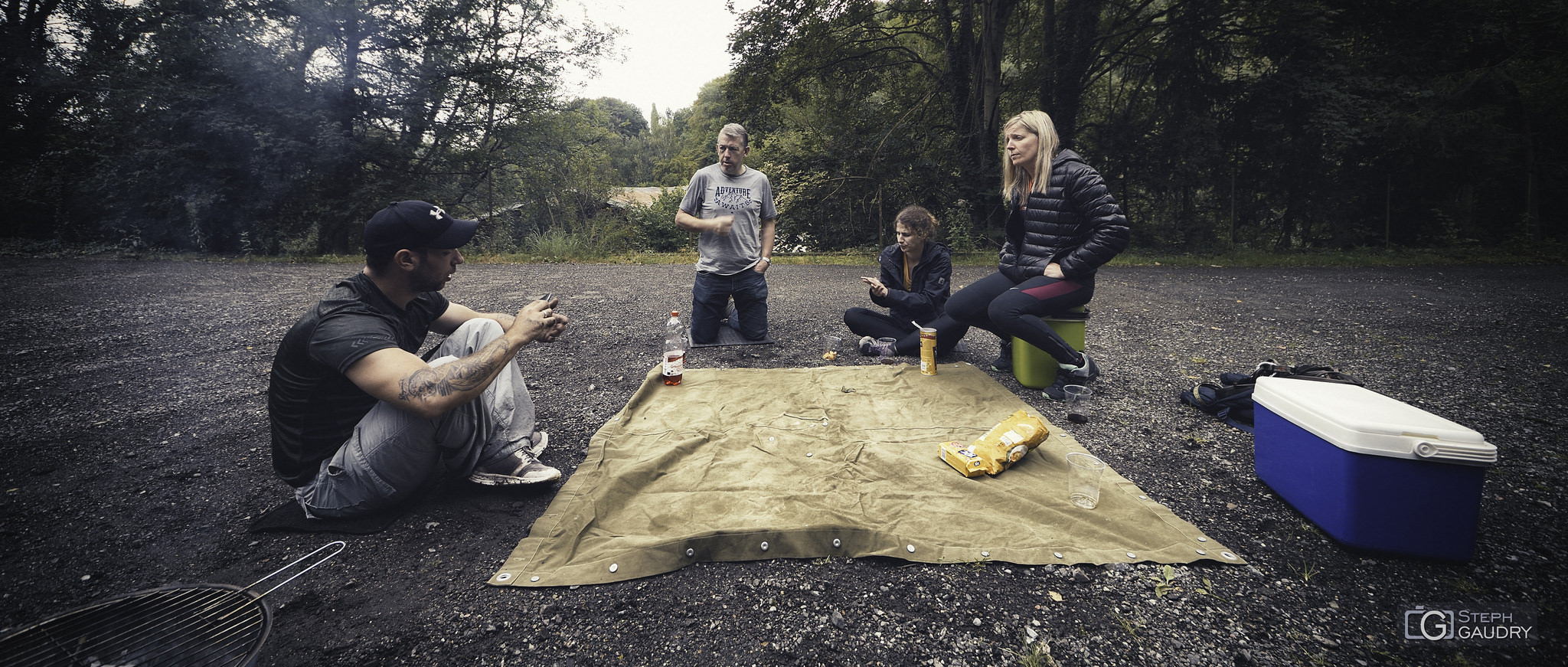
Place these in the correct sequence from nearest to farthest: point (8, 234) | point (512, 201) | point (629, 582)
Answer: point (629, 582), point (8, 234), point (512, 201)

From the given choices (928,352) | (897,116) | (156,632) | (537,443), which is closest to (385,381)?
(156,632)

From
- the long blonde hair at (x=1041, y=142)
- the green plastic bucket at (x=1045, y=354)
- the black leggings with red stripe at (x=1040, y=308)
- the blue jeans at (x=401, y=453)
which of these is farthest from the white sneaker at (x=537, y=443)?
the long blonde hair at (x=1041, y=142)

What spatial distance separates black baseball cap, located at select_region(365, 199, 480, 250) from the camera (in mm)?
2240

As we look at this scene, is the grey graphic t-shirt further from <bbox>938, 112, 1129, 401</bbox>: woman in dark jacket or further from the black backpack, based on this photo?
the black backpack

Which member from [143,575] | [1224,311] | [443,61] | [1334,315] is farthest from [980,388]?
[443,61]

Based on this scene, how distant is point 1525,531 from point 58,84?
881 inches

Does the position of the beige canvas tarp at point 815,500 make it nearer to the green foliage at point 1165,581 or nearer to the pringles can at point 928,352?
the green foliage at point 1165,581

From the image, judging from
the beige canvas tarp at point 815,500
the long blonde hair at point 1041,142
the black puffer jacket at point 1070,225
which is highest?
the long blonde hair at point 1041,142

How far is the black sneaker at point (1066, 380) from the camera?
383 centimetres

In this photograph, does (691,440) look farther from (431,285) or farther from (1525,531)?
(1525,531)

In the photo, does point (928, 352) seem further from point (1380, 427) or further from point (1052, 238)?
point (1380, 427)

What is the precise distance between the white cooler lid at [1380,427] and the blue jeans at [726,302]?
3637mm

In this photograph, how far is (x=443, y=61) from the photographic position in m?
14.1

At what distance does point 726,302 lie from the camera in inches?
207
